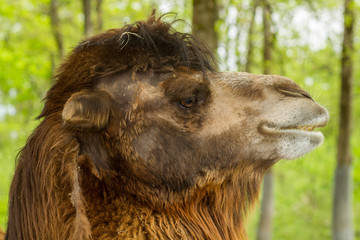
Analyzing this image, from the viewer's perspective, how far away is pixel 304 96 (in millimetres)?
3191

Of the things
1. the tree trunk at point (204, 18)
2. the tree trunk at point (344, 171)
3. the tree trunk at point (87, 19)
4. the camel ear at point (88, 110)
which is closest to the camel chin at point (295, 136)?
the camel ear at point (88, 110)

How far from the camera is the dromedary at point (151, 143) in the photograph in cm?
293

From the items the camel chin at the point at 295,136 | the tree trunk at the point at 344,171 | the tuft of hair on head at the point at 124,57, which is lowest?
the tree trunk at the point at 344,171

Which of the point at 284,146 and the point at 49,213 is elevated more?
the point at 284,146

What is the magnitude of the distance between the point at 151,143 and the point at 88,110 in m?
0.45

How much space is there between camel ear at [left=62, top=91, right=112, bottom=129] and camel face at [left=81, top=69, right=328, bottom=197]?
7cm

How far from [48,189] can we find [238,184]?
123cm

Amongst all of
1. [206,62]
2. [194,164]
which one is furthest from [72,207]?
[206,62]

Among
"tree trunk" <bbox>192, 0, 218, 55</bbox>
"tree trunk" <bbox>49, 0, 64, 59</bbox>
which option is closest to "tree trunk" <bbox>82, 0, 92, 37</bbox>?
"tree trunk" <bbox>192, 0, 218, 55</bbox>

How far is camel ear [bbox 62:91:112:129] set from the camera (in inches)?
111

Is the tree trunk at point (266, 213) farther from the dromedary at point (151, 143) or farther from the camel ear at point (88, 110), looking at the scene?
the camel ear at point (88, 110)

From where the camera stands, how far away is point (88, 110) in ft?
9.50

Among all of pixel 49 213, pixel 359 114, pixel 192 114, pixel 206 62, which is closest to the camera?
pixel 49 213

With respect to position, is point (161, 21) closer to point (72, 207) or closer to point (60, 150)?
point (60, 150)
